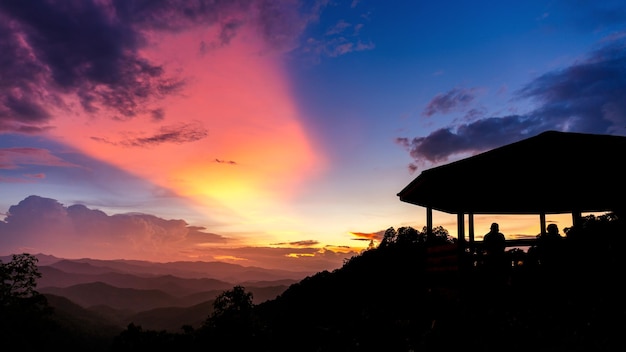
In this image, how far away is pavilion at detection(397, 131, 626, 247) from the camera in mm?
8633

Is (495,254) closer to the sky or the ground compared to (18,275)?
closer to the sky

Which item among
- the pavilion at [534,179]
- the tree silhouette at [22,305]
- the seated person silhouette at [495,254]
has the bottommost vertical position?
the tree silhouette at [22,305]

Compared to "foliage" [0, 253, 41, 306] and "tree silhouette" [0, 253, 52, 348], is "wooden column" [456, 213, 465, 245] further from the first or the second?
"foliage" [0, 253, 41, 306]

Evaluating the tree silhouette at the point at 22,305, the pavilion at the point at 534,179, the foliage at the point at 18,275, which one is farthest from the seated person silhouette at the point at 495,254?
the foliage at the point at 18,275

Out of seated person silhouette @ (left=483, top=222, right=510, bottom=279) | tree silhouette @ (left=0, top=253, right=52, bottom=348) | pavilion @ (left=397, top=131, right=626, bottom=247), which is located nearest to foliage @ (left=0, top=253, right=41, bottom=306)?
tree silhouette @ (left=0, top=253, right=52, bottom=348)

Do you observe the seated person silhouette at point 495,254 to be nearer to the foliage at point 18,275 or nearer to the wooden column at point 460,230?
the wooden column at point 460,230

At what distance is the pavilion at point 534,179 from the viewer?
340 inches

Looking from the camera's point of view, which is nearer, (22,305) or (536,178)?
(536,178)

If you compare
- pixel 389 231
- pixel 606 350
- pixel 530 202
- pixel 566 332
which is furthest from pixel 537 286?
pixel 389 231

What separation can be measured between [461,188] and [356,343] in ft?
16.5

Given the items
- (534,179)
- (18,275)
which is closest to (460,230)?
(534,179)

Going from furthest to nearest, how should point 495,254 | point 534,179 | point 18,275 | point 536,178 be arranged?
point 18,275, point 534,179, point 536,178, point 495,254

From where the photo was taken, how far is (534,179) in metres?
10.6

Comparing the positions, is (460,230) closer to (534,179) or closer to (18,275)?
(534,179)
